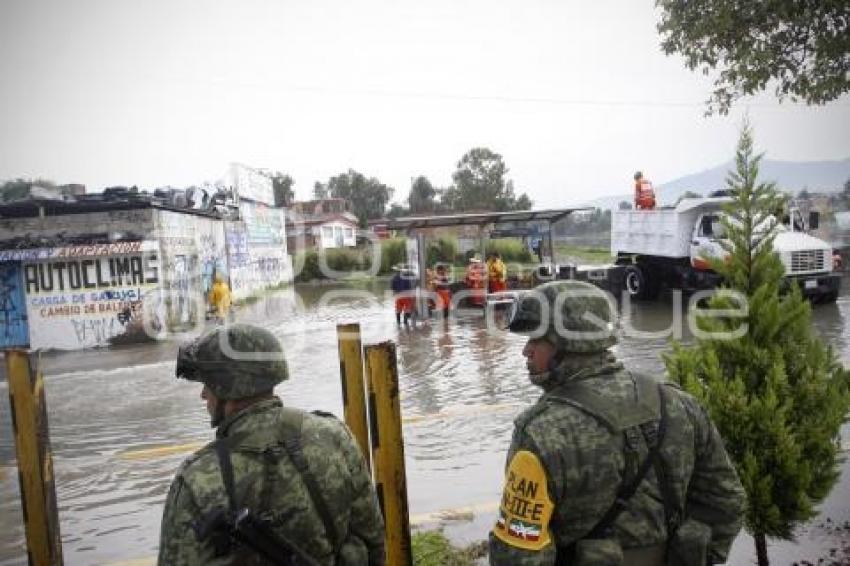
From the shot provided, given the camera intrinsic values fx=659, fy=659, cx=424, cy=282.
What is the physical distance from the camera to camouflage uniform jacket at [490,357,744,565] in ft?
7.00

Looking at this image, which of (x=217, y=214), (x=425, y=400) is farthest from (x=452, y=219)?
(x=217, y=214)

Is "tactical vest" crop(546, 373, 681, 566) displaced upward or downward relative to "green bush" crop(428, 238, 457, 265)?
downward

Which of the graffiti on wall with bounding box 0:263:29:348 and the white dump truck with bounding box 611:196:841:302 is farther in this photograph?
the graffiti on wall with bounding box 0:263:29:348

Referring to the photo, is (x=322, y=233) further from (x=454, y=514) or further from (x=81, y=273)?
(x=454, y=514)

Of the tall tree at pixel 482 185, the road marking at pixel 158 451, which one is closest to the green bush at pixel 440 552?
the road marking at pixel 158 451

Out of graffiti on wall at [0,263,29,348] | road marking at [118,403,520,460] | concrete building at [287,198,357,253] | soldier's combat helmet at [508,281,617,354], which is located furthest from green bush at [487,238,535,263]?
soldier's combat helmet at [508,281,617,354]

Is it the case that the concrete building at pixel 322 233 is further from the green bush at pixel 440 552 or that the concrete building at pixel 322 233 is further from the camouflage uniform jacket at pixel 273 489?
the camouflage uniform jacket at pixel 273 489

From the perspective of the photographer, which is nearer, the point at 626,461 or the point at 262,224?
the point at 626,461

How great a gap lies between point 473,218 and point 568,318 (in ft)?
45.3

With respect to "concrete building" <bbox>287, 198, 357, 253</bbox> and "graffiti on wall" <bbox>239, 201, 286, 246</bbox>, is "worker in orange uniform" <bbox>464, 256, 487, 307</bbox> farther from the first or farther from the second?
"concrete building" <bbox>287, 198, 357, 253</bbox>

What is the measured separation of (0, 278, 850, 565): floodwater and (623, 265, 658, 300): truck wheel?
1037mm

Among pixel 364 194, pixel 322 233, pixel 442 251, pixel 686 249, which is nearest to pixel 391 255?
pixel 442 251

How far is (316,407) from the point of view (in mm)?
8570

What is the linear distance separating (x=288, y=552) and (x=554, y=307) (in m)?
1.24
